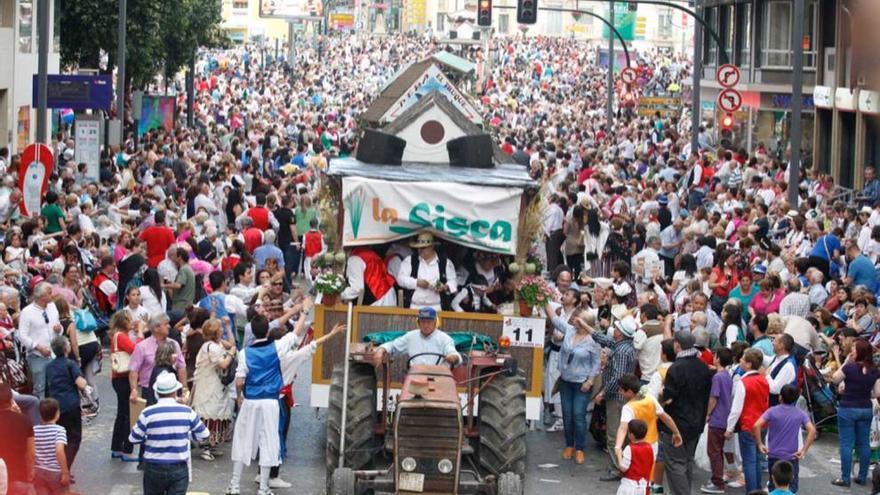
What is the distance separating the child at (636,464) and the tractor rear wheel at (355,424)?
2.21 meters

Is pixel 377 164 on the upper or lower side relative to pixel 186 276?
upper

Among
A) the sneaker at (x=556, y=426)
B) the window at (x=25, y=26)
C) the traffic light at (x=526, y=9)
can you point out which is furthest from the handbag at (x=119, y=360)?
the traffic light at (x=526, y=9)

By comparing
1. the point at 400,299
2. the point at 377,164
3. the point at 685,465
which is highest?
the point at 377,164

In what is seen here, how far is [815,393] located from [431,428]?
20.5 feet

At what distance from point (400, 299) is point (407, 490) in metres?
3.40

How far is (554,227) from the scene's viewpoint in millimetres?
26844

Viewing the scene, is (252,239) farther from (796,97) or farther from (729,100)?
(729,100)

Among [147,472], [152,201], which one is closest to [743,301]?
[147,472]

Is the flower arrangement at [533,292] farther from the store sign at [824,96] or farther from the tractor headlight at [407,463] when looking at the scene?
the store sign at [824,96]

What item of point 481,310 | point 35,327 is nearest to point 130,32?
point 35,327

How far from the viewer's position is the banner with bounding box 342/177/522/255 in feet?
47.5

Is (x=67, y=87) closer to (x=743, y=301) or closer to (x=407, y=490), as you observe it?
(x=743, y=301)

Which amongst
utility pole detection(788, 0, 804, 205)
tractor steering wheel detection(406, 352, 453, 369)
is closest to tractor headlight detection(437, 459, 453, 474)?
tractor steering wheel detection(406, 352, 453, 369)

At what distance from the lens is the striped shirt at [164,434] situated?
11.1 metres
